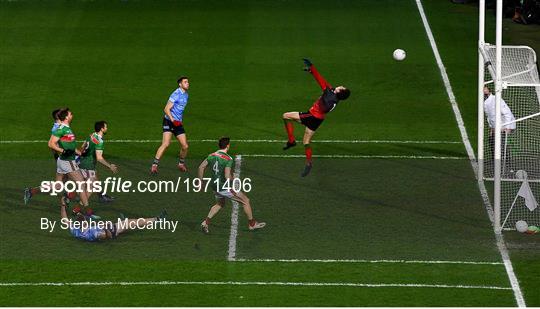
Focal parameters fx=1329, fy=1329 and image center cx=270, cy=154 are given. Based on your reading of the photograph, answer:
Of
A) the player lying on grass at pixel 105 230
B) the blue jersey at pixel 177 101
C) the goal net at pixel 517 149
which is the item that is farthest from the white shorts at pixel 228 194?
the goal net at pixel 517 149

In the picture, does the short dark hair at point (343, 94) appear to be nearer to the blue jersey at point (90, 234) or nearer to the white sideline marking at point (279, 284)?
the white sideline marking at point (279, 284)

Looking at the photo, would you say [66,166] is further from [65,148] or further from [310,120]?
[310,120]

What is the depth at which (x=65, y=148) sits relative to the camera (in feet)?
82.1

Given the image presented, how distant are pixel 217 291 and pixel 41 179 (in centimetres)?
731

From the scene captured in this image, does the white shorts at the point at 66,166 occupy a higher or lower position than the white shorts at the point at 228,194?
higher

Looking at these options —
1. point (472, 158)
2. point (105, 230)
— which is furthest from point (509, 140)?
point (105, 230)

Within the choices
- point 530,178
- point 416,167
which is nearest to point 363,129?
point 416,167

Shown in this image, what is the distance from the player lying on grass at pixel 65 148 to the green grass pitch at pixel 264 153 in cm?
113

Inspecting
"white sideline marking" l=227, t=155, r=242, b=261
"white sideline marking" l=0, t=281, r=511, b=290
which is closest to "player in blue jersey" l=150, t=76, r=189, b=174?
"white sideline marking" l=227, t=155, r=242, b=261

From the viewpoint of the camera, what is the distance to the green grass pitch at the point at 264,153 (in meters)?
22.5

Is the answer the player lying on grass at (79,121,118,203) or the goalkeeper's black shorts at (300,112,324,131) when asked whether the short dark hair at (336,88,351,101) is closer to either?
the goalkeeper's black shorts at (300,112,324,131)

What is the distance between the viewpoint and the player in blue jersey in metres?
28.1

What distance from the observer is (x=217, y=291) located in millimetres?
22016

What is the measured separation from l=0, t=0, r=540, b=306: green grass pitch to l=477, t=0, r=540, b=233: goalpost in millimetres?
565
